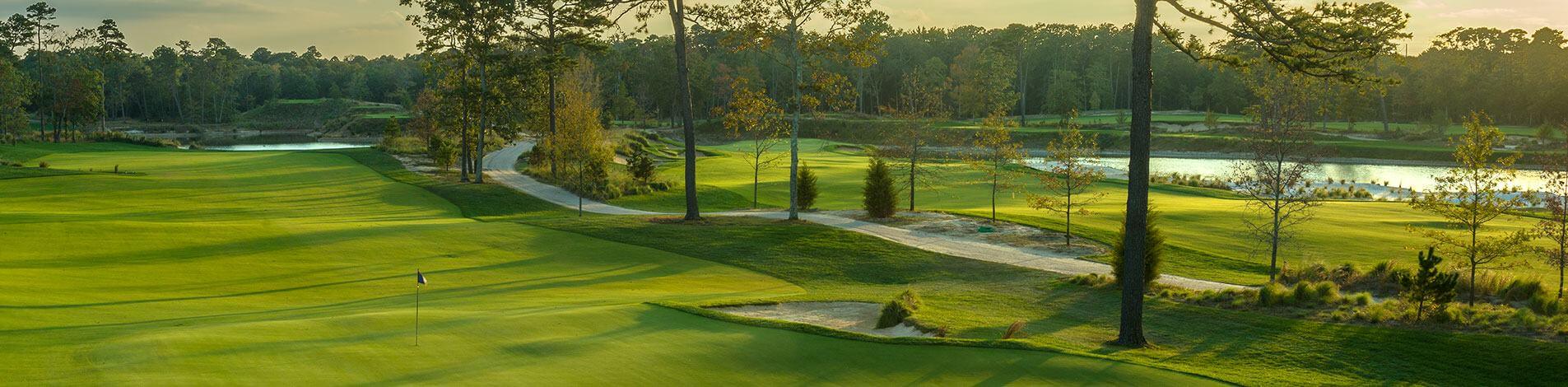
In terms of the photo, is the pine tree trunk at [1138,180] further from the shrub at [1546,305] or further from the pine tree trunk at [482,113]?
the pine tree trunk at [482,113]

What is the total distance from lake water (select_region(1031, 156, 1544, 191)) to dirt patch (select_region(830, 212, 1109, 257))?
1472 inches

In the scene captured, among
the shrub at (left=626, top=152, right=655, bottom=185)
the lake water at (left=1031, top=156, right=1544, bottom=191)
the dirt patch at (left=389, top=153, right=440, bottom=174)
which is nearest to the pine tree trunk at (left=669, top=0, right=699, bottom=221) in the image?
the shrub at (left=626, top=152, right=655, bottom=185)

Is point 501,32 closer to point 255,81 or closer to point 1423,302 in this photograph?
point 1423,302

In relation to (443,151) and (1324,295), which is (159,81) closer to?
(443,151)

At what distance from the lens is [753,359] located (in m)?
12.1

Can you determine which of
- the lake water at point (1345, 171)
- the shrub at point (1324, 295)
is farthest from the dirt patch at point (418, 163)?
the shrub at point (1324, 295)

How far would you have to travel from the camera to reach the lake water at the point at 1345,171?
6406cm

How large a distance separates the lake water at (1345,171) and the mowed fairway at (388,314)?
51.6 metres

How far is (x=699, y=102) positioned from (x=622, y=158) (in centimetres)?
6473

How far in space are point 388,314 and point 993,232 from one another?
20.3 m

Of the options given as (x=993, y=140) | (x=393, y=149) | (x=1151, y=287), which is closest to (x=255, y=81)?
(x=393, y=149)

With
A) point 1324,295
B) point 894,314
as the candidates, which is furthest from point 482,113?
point 1324,295

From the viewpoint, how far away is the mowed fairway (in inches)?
429

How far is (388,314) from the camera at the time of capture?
14250mm
